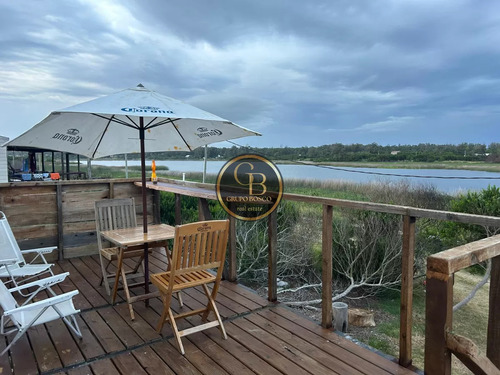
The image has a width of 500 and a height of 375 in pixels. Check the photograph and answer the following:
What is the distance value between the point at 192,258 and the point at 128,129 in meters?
2.03

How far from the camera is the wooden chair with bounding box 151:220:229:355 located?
234cm

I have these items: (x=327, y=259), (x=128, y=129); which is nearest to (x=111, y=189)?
(x=128, y=129)

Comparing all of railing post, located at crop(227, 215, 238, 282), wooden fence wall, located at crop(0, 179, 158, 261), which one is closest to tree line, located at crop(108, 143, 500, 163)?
wooden fence wall, located at crop(0, 179, 158, 261)

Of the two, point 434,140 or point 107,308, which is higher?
point 434,140

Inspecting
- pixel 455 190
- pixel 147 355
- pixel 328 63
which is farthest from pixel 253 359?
pixel 328 63

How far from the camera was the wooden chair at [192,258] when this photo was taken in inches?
92.1

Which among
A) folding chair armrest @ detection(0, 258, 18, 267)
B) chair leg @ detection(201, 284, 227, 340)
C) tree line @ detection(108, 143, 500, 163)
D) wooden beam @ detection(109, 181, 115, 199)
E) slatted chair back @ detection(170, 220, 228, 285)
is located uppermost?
tree line @ detection(108, 143, 500, 163)

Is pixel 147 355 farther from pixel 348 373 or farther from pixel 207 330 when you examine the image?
pixel 348 373

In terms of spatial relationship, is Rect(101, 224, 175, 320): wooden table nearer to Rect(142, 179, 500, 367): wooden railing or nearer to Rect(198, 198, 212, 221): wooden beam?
Rect(198, 198, 212, 221): wooden beam

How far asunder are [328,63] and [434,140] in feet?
25.7

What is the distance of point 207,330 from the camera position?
272cm

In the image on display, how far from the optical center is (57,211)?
4.66m

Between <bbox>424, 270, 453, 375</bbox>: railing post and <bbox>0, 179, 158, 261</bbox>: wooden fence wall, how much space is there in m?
4.72

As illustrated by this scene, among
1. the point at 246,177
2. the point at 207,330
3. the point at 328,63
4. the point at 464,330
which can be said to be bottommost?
the point at 464,330
